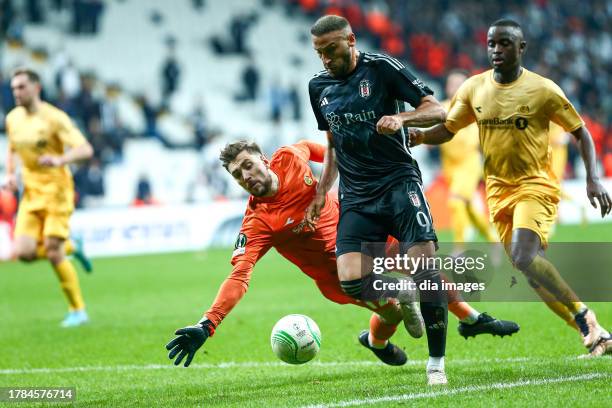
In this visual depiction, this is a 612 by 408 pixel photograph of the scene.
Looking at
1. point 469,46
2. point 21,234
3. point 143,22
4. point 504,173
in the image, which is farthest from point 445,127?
point 469,46

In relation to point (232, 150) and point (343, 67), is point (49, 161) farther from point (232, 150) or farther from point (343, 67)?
point (343, 67)

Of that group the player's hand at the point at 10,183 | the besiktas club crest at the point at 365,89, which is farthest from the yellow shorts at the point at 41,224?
the besiktas club crest at the point at 365,89

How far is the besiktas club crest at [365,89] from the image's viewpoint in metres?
6.63

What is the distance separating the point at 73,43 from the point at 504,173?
76.7ft

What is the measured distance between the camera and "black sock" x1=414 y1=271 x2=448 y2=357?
638cm

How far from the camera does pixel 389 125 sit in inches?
236

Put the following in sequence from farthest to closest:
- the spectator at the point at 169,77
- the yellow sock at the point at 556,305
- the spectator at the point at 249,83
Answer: the spectator at the point at 249,83 < the spectator at the point at 169,77 < the yellow sock at the point at 556,305

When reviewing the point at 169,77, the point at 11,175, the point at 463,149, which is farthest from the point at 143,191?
the point at 11,175

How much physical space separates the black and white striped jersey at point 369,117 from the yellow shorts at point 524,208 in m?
1.00

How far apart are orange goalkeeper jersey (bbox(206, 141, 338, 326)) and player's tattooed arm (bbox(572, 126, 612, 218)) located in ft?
6.02

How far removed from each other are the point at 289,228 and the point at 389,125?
142cm

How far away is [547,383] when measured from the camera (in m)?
Result: 6.20

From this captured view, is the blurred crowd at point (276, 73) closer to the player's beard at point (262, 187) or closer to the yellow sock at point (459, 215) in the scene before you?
the yellow sock at point (459, 215)

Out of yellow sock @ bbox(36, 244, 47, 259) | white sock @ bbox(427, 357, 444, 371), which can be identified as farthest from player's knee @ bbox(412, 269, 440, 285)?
yellow sock @ bbox(36, 244, 47, 259)
